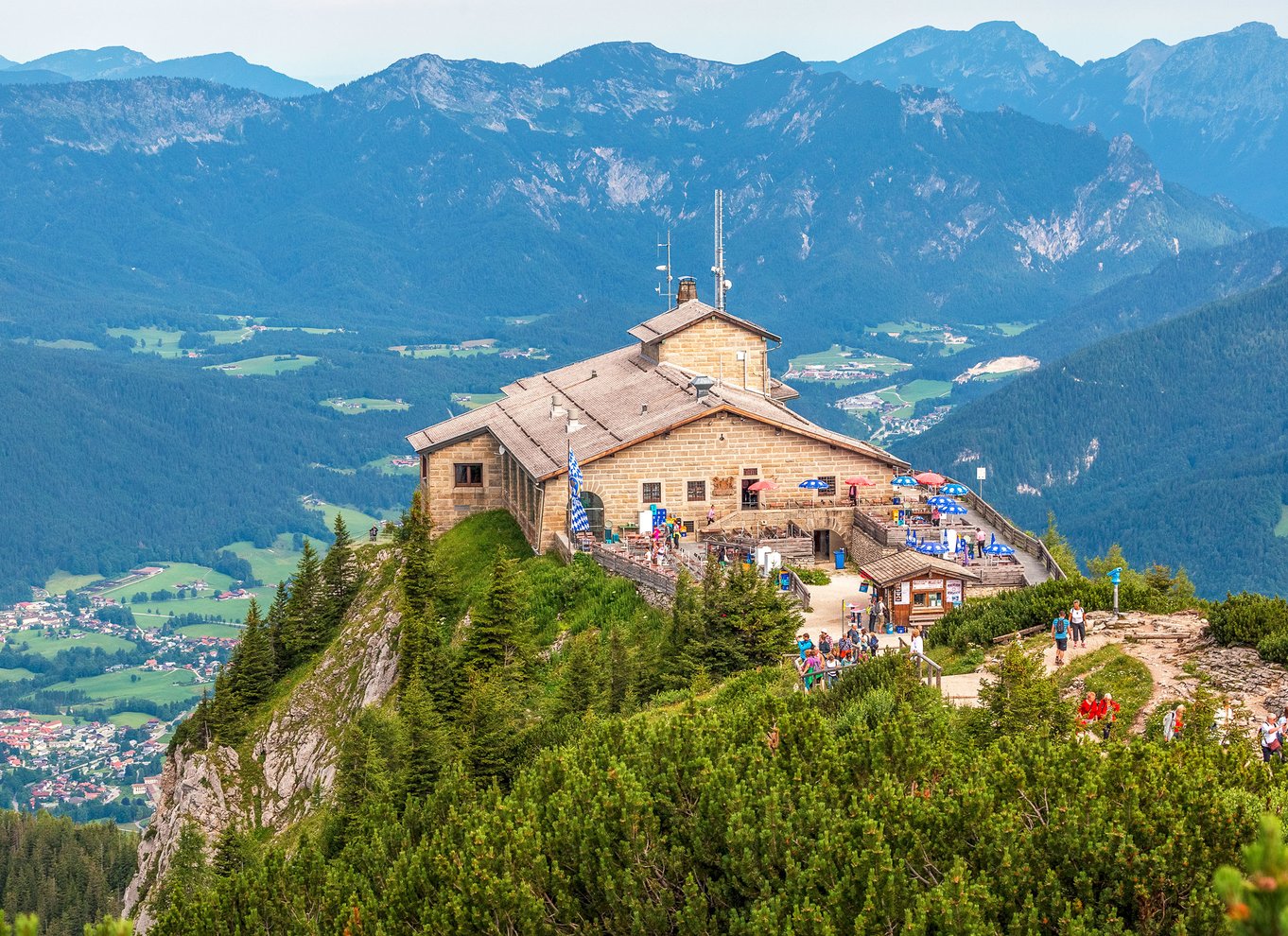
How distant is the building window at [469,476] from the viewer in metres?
81.6

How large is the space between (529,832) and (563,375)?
226ft

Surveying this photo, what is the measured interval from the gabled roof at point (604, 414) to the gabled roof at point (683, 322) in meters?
1.32

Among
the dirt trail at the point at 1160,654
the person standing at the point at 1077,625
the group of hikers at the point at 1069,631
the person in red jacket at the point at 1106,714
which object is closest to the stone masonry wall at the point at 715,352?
the dirt trail at the point at 1160,654

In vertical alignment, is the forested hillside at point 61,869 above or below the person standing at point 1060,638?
below

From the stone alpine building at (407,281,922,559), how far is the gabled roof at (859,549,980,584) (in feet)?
27.5

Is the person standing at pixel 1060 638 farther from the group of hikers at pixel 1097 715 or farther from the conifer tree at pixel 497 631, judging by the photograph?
the conifer tree at pixel 497 631

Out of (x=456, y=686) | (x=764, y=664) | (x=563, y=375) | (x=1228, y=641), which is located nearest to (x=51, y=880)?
(x=563, y=375)

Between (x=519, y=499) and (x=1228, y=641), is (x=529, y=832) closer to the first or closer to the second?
(x=1228, y=641)

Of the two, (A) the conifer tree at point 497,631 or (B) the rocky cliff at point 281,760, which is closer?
(A) the conifer tree at point 497,631

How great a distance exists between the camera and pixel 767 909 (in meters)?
26.0

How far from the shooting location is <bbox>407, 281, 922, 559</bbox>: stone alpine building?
67.9 m

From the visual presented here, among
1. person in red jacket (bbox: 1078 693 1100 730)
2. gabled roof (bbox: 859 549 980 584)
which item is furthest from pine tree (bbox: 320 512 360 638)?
person in red jacket (bbox: 1078 693 1100 730)

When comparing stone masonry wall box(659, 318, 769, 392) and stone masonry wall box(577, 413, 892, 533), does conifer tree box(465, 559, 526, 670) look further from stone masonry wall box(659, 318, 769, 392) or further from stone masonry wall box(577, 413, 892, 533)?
stone masonry wall box(659, 318, 769, 392)

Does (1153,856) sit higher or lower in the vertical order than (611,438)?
lower
